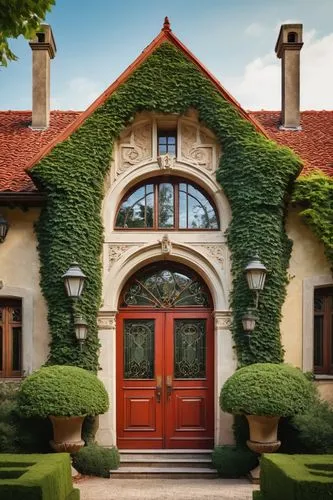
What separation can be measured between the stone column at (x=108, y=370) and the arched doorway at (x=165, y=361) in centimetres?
38

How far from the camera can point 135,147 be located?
1359 cm

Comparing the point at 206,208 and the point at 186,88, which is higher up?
the point at 186,88

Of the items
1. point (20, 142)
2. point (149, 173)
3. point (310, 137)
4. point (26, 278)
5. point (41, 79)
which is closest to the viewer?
point (26, 278)

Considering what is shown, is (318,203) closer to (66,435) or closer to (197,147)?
(197,147)

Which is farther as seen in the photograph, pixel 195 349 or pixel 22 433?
pixel 195 349

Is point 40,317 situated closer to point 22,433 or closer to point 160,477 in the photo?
point 22,433

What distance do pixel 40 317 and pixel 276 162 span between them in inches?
200

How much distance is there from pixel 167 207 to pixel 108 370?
3223 mm

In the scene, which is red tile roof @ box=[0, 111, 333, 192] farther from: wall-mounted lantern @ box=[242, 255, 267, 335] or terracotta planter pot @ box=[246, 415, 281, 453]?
terracotta planter pot @ box=[246, 415, 281, 453]

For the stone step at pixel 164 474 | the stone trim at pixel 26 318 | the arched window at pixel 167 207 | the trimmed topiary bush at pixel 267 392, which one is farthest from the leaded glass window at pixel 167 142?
the stone step at pixel 164 474

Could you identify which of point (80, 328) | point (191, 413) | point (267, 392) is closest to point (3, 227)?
point (80, 328)

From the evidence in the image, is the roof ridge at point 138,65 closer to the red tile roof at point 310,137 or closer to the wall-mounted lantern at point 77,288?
the red tile roof at point 310,137

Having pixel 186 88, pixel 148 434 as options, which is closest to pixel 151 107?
pixel 186 88

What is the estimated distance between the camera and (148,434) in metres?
13.3
